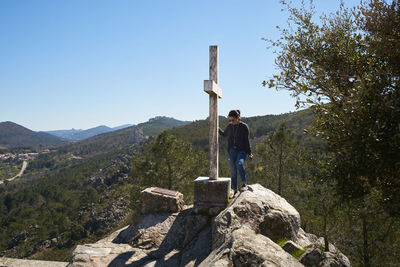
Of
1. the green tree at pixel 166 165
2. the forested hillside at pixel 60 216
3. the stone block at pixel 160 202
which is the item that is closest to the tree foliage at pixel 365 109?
the stone block at pixel 160 202

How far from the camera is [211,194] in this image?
31.7 feet

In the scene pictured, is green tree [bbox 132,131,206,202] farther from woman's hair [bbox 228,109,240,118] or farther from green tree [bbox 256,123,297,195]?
woman's hair [bbox 228,109,240,118]

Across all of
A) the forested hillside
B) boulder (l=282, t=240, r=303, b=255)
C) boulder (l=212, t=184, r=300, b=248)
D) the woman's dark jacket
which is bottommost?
the forested hillside

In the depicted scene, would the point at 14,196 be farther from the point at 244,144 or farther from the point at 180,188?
the point at 244,144

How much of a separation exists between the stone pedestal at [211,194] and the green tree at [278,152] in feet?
51.9

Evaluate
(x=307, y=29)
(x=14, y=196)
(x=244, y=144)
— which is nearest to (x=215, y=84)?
(x=244, y=144)

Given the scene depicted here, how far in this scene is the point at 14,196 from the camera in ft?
466

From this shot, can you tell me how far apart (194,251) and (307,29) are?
9.37 meters

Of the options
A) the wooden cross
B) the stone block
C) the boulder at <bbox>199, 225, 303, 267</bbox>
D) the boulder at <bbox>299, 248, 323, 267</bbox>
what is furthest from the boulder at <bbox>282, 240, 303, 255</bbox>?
the stone block

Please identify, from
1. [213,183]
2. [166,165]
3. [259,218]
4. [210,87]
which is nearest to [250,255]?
[259,218]

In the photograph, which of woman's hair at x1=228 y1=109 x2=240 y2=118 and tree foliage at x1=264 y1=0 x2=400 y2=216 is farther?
woman's hair at x1=228 y1=109 x2=240 y2=118

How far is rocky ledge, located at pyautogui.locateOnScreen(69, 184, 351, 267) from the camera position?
16.8ft

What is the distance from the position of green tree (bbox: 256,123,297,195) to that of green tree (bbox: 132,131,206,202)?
8.16 meters

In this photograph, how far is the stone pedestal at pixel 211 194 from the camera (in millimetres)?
9523
